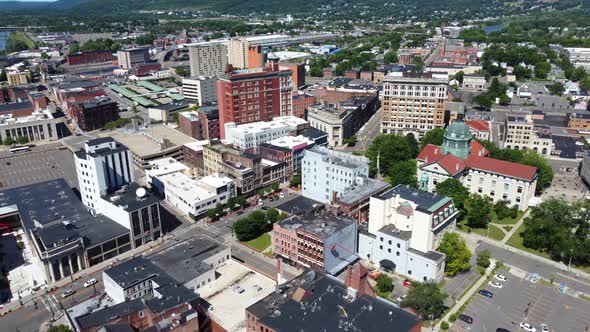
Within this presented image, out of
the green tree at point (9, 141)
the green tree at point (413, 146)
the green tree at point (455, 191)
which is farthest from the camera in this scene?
the green tree at point (9, 141)

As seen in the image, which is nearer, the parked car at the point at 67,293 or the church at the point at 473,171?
the parked car at the point at 67,293

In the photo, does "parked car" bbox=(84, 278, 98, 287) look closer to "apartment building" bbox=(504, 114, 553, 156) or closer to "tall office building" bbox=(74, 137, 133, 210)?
"tall office building" bbox=(74, 137, 133, 210)

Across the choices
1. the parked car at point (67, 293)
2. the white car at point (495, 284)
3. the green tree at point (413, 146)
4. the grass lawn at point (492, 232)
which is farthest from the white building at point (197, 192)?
the white car at point (495, 284)

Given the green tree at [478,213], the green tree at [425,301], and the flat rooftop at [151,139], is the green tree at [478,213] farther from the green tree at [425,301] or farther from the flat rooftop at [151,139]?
the flat rooftop at [151,139]

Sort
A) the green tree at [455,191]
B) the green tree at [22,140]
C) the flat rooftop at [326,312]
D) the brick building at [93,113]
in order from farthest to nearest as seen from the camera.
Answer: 1. the brick building at [93,113]
2. the green tree at [22,140]
3. the green tree at [455,191]
4. the flat rooftop at [326,312]

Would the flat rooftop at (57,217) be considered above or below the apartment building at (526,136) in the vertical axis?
below
